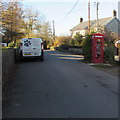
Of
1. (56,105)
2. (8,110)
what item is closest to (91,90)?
(56,105)

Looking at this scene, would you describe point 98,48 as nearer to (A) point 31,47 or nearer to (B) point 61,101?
(A) point 31,47

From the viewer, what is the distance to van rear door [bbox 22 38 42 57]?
17.1 meters

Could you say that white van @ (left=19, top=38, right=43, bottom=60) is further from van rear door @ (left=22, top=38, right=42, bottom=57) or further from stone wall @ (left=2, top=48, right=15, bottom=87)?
stone wall @ (left=2, top=48, right=15, bottom=87)

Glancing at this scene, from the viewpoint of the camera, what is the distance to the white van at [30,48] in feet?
56.0

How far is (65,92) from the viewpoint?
21.7 feet

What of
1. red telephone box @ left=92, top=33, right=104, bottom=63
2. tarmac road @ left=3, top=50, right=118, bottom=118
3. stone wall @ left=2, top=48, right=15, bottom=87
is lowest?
tarmac road @ left=3, top=50, right=118, bottom=118

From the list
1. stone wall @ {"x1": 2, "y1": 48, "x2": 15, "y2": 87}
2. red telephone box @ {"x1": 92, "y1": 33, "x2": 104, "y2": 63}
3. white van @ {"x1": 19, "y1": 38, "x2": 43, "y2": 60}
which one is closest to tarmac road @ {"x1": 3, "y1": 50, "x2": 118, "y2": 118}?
stone wall @ {"x1": 2, "y1": 48, "x2": 15, "y2": 87}

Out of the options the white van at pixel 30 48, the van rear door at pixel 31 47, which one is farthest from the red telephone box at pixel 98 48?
the van rear door at pixel 31 47

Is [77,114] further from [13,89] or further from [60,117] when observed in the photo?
[13,89]

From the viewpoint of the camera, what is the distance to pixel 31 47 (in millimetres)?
17188

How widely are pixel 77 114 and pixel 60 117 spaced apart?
0.45 metres

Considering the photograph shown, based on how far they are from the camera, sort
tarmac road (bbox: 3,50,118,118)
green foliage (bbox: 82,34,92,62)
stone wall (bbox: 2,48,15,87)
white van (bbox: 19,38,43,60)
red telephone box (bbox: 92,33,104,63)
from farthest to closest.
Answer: white van (bbox: 19,38,43,60)
green foliage (bbox: 82,34,92,62)
red telephone box (bbox: 92,33,104,63)
stone wall (bbox: 2,48,15,87)
tarmac road (bbox: 3,50,118,118)

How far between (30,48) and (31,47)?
13 centimetres

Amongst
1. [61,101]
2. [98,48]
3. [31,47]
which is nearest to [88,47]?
[98,48]
